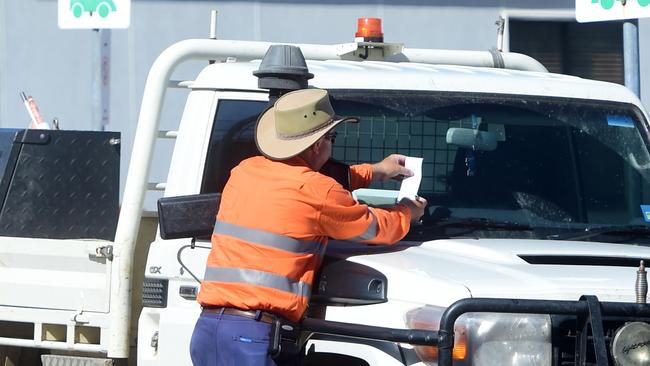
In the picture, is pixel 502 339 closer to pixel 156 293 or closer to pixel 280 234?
pixel 280 234

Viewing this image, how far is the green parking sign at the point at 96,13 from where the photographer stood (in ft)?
25.7

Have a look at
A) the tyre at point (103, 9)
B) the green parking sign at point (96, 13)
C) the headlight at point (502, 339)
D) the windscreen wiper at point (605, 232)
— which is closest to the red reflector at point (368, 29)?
the windscreen wiper at point (605, 232)

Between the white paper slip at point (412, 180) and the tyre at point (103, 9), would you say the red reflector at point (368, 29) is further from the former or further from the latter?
the tyre at point (103, 9)

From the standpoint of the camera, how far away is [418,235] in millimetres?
A: 4223

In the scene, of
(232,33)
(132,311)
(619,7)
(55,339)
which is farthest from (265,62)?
(232,33)

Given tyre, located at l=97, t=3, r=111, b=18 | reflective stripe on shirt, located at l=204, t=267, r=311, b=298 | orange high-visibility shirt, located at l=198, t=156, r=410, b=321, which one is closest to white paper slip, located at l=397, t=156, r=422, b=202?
orange high-visibility shirt, located at l=198, t=156, r=410, b=321

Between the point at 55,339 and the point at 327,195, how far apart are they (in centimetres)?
171

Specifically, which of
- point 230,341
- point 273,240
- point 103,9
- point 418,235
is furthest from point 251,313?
point 103,9

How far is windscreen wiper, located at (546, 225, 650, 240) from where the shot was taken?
427cm

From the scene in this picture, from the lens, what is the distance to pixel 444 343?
3.38 m

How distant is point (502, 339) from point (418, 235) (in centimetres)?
83

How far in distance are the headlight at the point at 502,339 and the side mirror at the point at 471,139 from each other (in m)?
1.25

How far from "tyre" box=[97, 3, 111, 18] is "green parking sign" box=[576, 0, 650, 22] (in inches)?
116

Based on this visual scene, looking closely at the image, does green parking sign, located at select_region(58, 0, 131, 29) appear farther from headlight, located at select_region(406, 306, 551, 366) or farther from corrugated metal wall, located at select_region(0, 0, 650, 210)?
headlight, located at select_region(406, 306, 551, 366)
